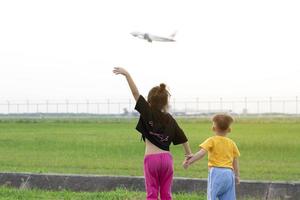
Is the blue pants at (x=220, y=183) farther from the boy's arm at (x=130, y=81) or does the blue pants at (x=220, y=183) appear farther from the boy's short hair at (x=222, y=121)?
the boy's arm at (x=130, y=81)

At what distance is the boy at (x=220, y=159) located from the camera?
6395 millimetres

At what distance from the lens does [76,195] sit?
29.4 ft

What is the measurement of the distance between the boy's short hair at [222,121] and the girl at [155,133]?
48 centimetres

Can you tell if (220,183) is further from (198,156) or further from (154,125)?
(154,125)

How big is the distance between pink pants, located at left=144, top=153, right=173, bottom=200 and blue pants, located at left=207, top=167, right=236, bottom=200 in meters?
0.45

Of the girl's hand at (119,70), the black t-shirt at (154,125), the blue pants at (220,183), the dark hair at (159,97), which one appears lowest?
the blue pants at (220,183)

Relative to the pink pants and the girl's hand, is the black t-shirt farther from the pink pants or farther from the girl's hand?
the girl's hand

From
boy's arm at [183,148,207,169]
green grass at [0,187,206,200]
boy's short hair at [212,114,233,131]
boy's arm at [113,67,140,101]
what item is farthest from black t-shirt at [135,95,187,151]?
green grass at [0,187,206,200]

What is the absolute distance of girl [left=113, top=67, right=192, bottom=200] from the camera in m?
6.40

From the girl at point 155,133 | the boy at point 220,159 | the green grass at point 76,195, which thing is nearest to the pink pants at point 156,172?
the girl at point 155,133

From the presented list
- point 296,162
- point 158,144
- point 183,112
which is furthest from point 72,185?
point 183,112

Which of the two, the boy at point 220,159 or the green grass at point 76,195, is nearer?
the boy at point 220,159

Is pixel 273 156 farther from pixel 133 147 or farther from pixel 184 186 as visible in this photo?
pixel 184 186

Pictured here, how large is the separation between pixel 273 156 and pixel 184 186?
7.89 metres
